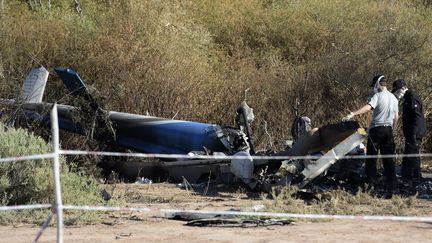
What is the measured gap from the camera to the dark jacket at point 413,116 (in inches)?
532

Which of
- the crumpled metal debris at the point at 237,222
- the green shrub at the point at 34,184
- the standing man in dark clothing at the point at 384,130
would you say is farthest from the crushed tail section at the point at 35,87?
the crumpled metal debris at the point at 237,222

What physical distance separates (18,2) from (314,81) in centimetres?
1103

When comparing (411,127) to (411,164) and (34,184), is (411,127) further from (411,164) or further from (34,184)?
(34,184)

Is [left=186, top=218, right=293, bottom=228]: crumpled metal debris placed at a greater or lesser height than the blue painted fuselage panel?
lesser

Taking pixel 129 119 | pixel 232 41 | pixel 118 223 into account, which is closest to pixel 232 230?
pixel 118 223

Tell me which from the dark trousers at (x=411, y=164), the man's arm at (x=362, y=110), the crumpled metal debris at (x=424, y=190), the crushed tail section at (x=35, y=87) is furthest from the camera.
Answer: the crushed tail section at (x=35, y=87)

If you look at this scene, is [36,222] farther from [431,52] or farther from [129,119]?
[431,52]

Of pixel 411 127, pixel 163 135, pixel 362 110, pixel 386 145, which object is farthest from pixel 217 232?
pixel 163 135

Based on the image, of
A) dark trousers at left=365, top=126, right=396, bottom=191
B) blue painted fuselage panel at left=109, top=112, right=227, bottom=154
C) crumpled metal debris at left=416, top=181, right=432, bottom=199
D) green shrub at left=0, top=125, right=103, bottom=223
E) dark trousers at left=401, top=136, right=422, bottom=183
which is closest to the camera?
green shrub at left=0, top=125, right=103, bottom=223

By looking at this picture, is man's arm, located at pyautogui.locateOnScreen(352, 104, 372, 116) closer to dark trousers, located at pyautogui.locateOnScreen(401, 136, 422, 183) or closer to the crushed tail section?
dark trousers, located at pyautogui.locateOnScreen(401, 136, 422, 183)

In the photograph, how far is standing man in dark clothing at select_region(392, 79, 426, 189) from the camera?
13.5m

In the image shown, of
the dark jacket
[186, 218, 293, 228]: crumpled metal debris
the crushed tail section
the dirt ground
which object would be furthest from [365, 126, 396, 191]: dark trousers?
the crushed tail section

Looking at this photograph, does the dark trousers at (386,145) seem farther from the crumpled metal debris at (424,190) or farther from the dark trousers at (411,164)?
the dark trousers at (411,164)

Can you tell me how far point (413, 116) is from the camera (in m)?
13.6
